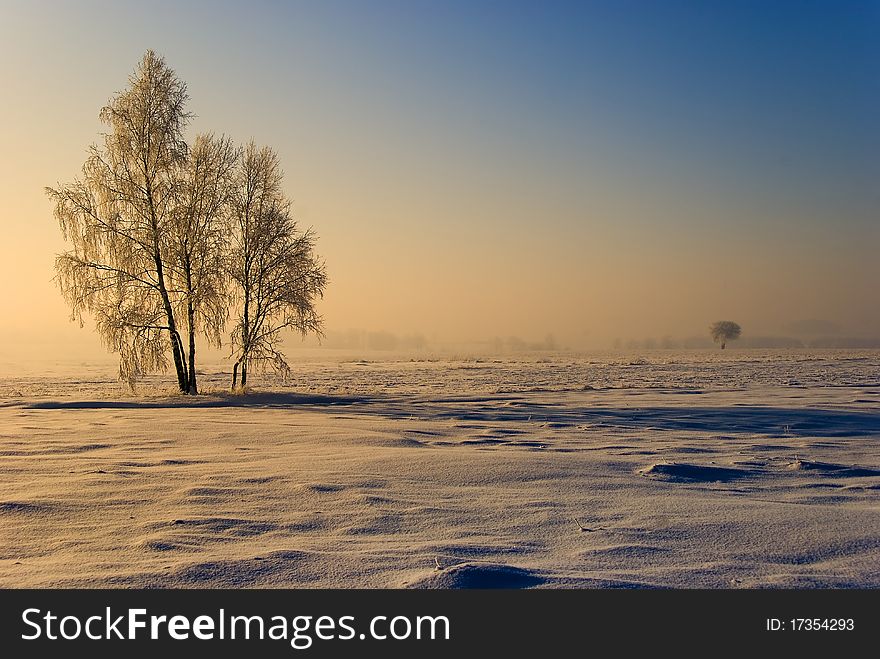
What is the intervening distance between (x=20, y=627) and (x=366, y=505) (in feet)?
8.18

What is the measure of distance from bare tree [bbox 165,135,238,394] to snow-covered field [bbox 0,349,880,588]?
10780mm

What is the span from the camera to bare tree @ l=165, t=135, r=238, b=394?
69.1 ft

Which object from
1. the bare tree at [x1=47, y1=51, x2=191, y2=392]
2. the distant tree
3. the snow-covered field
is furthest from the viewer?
the distant tree

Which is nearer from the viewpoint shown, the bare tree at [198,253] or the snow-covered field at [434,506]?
the snow-covered field at [434,506]

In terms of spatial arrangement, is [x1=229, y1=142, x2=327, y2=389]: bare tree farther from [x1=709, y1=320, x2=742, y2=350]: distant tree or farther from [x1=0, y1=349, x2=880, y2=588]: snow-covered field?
[x1=709, y1=320, x2=742, y2=350]: distant tree

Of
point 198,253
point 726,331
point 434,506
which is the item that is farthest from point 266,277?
point 726,331

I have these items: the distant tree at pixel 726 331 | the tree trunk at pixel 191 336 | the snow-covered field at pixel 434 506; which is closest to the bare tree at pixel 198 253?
the tree trunk at pixel 191 336

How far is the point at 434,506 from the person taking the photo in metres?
5.05

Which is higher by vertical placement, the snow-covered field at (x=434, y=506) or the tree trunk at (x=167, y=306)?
the tree trunk at (x=167, y=306)

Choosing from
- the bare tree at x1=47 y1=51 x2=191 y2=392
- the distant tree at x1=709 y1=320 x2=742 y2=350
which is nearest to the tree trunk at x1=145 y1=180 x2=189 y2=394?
the bare tree at x1=47 y1=51 x2=191 y2=392

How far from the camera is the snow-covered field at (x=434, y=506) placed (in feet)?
11.4

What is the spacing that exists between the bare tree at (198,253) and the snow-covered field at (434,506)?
1078 cm

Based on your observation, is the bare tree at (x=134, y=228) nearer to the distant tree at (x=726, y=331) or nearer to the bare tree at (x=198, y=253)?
the bare tree at (x=198, y=253)

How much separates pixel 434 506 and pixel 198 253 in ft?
59.5
